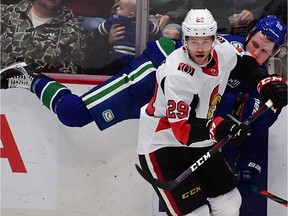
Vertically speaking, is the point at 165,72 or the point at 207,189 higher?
the point at 165,72

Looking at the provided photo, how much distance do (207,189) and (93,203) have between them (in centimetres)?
66

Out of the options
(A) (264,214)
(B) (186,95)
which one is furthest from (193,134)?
(A) (264,214)

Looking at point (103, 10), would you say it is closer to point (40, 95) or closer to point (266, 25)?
point (40, 95)

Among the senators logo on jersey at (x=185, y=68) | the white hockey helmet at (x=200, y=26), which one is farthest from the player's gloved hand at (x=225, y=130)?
the white hockey helmet at (x=200, y=26)

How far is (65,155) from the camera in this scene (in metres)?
3.12

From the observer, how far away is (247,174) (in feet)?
9.56

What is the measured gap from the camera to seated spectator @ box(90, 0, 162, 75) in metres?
3.00

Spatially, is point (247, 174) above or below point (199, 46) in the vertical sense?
below

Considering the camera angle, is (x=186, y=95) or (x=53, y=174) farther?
(x=53, y=174)

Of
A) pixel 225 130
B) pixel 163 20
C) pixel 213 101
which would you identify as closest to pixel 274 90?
pixel 213 101

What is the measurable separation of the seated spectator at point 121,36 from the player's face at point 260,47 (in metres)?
0.43

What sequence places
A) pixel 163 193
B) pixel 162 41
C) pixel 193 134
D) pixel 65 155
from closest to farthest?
pixel 193 134 < pixel 163 193 < pixel 162 41 < pixel 65 155

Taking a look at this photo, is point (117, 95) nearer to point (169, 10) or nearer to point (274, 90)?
point (169, 10)

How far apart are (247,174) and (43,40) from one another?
3.64 feet
